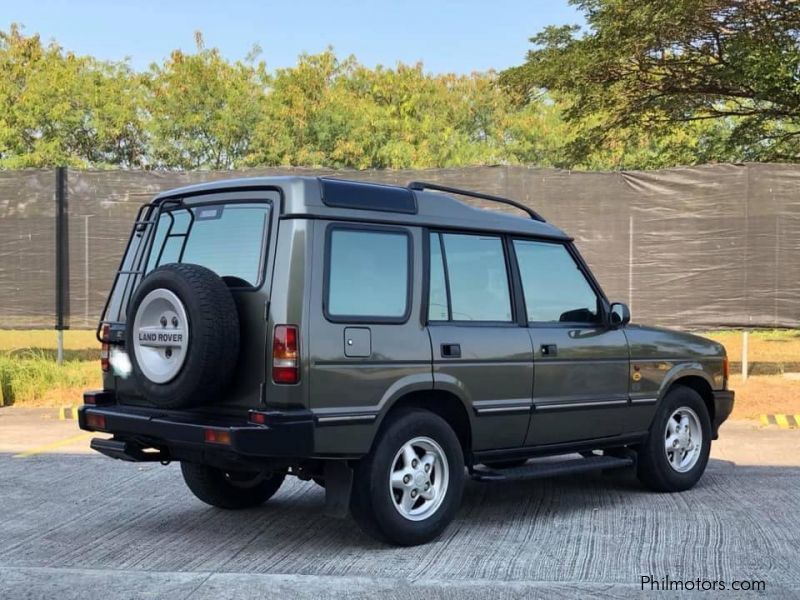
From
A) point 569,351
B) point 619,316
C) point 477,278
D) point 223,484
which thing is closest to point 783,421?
point 619,316

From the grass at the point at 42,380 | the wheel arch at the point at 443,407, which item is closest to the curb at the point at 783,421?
the wheel arch at the point at 443,407

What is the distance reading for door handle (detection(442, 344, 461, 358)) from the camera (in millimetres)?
5496

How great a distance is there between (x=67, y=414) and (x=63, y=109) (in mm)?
26317

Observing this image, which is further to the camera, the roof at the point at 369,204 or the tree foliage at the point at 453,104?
the tree foliage at the point at 453,104

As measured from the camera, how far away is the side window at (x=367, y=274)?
511cm

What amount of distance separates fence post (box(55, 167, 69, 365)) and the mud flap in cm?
835

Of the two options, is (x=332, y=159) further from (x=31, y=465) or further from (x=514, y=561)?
(x=514, y=561)

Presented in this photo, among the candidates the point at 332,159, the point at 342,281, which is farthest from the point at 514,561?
the point at 332,159

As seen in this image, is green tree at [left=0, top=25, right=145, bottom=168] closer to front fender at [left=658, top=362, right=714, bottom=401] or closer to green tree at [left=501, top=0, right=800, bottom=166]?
green tree at [left=501, top=0, right=800, bottom=166]

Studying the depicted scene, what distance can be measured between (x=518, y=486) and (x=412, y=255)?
8.47 feet

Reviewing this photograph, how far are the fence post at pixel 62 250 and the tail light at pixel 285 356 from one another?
8.45 metres

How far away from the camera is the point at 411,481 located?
5332 mm

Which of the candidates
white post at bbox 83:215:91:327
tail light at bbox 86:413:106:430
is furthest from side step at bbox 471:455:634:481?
white post at bbox 83:215:91:327

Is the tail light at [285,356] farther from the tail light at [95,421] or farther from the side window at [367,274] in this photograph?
the tail light at [95,421]
